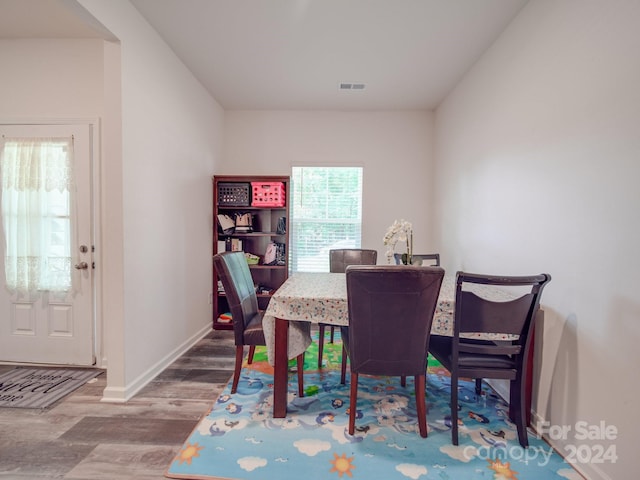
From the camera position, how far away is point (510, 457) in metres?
1.44

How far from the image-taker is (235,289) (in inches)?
74.1

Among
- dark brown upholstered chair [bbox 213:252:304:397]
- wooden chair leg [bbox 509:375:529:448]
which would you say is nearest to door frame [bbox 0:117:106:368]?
dark brown upholstered chair [bbox 213:252:304:397]

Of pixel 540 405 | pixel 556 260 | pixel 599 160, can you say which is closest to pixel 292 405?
pixel 540 405

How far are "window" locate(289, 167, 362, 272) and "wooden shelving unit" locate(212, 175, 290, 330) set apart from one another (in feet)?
0.93

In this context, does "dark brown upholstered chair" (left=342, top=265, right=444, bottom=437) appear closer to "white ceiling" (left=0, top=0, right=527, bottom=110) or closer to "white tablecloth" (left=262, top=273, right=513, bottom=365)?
"white tablecloth" (left=262, top=273, right=513, bottom=365)

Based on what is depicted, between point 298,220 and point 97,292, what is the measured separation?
219 cm

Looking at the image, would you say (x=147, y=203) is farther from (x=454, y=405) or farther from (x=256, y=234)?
(x=454, y=405)

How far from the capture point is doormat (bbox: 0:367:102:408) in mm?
1836

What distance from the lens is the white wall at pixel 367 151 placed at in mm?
3572

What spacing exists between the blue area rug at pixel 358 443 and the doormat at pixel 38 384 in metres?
1.16

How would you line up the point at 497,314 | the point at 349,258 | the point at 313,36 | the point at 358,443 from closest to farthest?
the point at 497,314 → the point at 358,443 → the point at 313,36 → the point at 349,258

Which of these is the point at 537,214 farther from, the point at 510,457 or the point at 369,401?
the point at 369,401

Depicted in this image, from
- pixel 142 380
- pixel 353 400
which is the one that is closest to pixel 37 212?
pixel 142 380

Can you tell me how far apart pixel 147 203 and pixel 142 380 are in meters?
1.32
